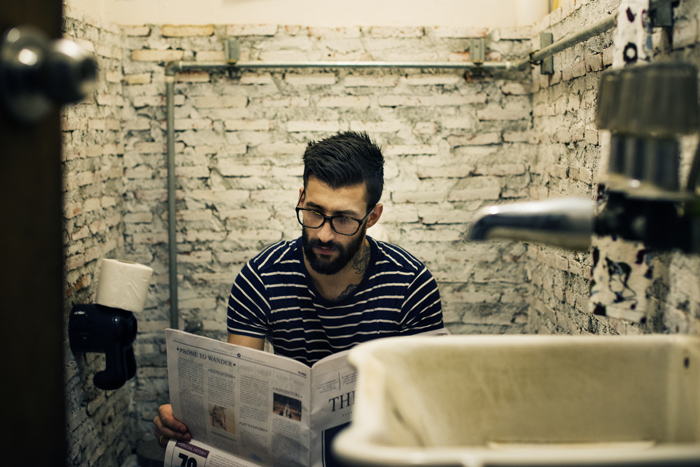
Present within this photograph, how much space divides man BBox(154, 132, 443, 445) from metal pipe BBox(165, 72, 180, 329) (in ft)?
3.20

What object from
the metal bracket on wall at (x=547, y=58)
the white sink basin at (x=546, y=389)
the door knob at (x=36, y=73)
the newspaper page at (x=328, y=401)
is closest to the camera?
the door knob at (x=36, y=73)

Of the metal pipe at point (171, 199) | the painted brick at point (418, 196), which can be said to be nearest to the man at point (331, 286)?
the painted brick at point (418, 196)

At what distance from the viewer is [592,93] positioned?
1.83 m

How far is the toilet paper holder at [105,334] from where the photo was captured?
6.15 ft

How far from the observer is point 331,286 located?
5.50 ft

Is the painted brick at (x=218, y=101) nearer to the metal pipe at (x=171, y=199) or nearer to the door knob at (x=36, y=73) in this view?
the metal pipe at (x=171, y=199)

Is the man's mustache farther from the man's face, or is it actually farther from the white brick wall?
the white brick wall

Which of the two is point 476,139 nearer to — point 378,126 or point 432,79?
point 432,79

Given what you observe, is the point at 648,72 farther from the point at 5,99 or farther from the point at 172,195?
the point at 172,195

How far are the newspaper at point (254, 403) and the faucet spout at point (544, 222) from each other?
576 mm

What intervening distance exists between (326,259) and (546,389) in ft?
2.76

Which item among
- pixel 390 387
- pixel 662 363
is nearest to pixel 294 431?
pixel 390 387

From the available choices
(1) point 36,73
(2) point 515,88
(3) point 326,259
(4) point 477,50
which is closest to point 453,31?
(4) point 477,50

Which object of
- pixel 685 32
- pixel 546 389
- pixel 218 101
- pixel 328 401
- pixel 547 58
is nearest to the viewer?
pixel 546 389
